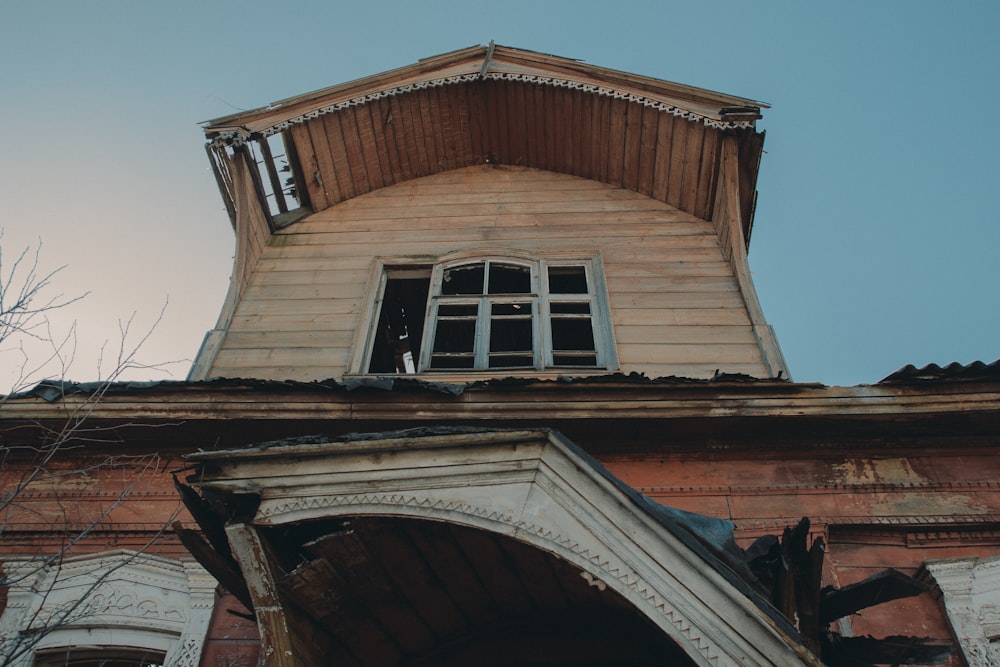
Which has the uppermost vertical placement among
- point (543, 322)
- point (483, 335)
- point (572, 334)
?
point (572, 334)

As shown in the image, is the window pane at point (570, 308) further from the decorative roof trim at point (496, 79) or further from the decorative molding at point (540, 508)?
the decorative molding at point (540, 508)

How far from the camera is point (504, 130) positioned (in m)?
10.0

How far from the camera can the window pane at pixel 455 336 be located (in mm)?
8805

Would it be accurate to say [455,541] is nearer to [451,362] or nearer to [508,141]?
[451,362]

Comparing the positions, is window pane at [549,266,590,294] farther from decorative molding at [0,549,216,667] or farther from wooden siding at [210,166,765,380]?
decorative molding at [0,549,216,667]

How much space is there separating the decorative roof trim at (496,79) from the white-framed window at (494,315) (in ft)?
6.17

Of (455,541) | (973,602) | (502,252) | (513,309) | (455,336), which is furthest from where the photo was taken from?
(455,336)

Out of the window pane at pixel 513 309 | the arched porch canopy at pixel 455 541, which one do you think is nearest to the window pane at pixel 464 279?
the window pane at pixel 513 309

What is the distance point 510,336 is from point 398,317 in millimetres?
1343

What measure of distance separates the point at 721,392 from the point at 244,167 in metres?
5.75

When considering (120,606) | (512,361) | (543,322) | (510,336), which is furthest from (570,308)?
(120,606)

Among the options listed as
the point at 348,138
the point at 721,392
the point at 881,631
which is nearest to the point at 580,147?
the point at 348,138

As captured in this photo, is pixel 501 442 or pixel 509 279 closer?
pixel 501 442

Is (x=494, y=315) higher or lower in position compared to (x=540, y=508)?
higher
